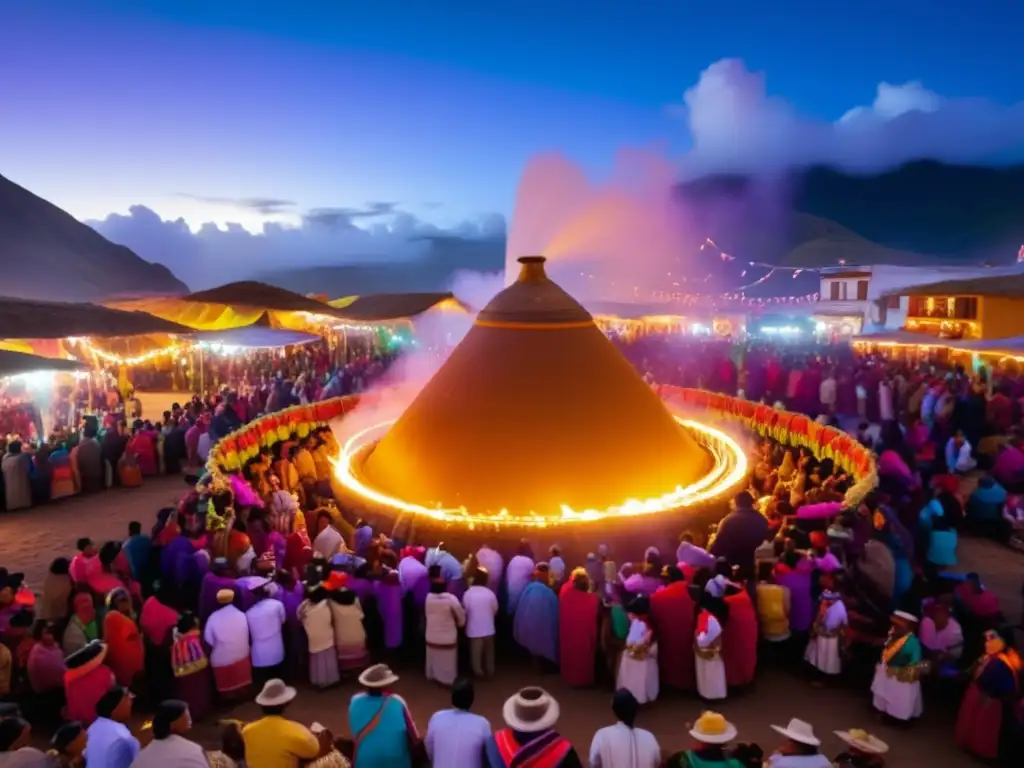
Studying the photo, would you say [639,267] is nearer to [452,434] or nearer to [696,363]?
[696,363]

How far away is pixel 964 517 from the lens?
468 inches

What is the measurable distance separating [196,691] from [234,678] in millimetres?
330

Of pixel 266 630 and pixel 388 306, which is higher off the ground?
pixel 388 306

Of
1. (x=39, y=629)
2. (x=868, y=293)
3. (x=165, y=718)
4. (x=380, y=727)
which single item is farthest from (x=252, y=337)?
(x=868, y=293)

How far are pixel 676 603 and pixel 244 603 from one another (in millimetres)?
4096

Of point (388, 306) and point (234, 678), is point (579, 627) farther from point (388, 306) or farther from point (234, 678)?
point (388, 306)

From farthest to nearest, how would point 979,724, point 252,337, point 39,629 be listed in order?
point 252,337, point 39,629, point 979,724

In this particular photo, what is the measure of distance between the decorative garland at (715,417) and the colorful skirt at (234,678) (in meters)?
3.07

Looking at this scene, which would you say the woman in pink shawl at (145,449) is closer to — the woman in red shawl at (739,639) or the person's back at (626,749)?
the woman in red shawl at (739,639)

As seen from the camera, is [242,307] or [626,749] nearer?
[626,749]

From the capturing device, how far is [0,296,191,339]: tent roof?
15.3 metres

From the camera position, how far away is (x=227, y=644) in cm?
696

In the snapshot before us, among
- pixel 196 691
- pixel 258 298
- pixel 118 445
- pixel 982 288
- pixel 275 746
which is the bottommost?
pixel 196 691

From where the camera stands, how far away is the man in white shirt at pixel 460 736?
195 inches
